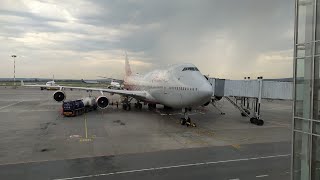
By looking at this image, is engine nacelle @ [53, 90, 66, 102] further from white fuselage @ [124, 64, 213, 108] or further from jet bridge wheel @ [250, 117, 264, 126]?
jet bridge wheel @ [250, 117, 264, 126]

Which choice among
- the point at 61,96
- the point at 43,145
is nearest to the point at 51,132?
the point at 43,145

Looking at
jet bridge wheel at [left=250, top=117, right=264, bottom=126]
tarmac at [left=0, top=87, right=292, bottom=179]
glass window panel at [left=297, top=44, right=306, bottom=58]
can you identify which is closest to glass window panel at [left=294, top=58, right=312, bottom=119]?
glass window panel at [left=297, top=44, right=306, bottom=58]

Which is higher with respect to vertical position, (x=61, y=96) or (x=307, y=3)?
(x=307, y=3)

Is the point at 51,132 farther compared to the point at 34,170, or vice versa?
the point at 51,132

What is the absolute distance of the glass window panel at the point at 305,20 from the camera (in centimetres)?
1052

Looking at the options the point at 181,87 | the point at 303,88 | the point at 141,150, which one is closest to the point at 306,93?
the point at 303,88

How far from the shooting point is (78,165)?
52.1 feet

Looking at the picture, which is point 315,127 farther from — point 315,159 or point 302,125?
point 315,159

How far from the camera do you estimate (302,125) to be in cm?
1075

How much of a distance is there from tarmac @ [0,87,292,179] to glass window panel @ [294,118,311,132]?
4.36 m

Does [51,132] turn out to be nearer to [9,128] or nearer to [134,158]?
[9,128]

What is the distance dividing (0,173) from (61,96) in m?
27.2

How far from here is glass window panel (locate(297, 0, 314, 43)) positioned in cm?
1052

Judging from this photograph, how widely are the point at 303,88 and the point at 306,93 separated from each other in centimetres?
22
